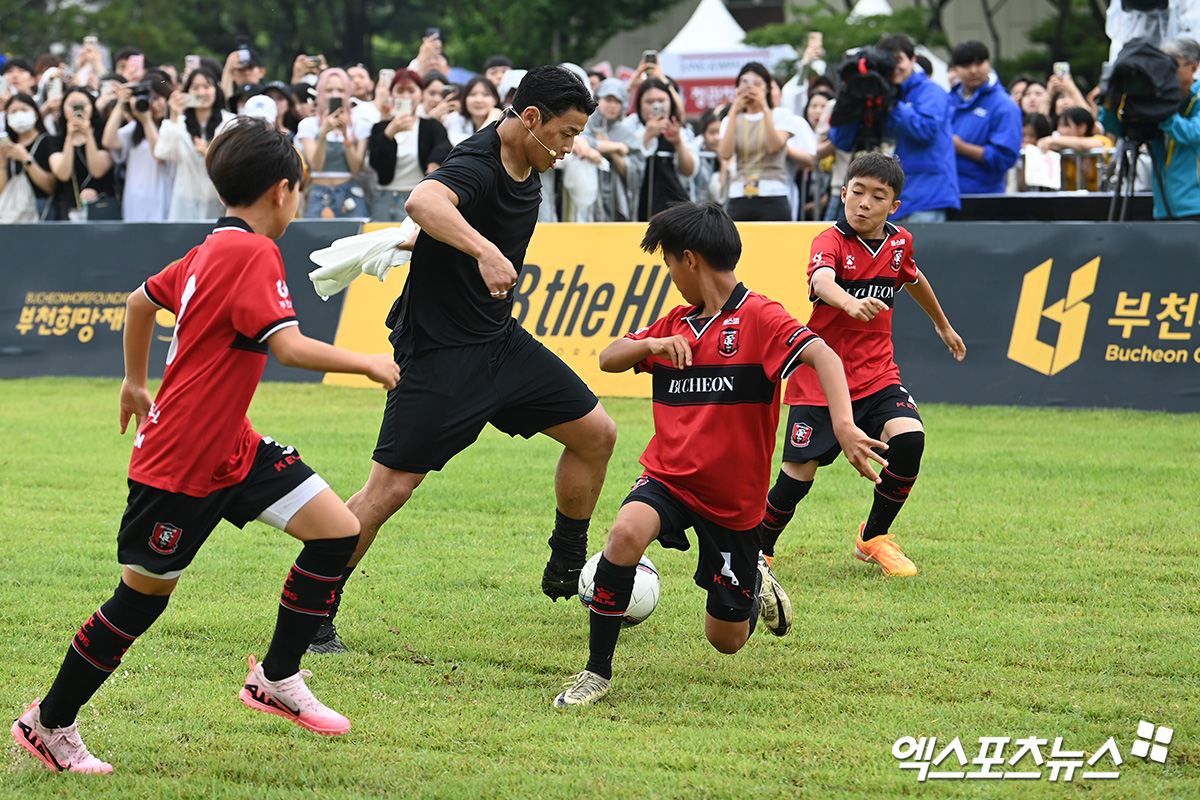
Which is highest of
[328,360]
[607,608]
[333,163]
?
[328,360]

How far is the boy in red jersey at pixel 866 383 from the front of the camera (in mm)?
6184

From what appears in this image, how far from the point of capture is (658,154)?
487 inches

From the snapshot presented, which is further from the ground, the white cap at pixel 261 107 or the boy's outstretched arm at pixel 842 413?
the boy's outstretched arm at pixel 842 413

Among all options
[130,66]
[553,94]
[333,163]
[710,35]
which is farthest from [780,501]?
[710,35]

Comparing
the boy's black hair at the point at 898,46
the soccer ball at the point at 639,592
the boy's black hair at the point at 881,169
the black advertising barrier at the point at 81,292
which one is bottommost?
the black advertising barrier at the point at 81,292

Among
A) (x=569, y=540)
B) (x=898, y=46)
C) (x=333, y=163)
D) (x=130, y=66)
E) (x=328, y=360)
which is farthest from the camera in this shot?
(x=130, y=66)

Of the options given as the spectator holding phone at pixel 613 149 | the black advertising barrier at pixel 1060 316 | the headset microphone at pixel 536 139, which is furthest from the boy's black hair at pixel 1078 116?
the headset microphone at pixel 536 139

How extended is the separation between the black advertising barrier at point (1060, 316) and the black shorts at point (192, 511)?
7.39 m

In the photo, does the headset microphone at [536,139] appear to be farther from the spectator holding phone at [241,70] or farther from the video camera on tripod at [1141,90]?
the spectator holding phone at [241,70]

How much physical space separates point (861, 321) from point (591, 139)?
6.55 meters

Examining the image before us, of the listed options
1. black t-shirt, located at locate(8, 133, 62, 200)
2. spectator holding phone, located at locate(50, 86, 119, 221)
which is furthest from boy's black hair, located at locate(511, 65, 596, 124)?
black t-shirt, located at locate(8, 133, 62, 200)

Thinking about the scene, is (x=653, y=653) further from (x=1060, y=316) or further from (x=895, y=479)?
(x=1060, y=316)

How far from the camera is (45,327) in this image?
13188 mm

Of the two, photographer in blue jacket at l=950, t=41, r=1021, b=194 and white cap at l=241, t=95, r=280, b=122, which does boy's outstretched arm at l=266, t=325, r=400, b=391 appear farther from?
white cap at l=241, t=95, r=280, b=122
